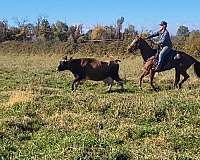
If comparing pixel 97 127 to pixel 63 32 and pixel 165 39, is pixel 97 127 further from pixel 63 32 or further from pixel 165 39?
pixel 63 32

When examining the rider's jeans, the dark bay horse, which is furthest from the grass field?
the dark bay horse

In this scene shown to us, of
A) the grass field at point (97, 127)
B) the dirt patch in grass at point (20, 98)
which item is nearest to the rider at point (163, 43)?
the grass field at point (97, 127)

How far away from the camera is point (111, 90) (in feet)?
62.4

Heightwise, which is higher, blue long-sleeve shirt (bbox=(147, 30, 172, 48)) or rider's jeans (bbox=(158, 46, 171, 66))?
blue long-sleeve shirt (bbox=(147, 30, 172, 48))

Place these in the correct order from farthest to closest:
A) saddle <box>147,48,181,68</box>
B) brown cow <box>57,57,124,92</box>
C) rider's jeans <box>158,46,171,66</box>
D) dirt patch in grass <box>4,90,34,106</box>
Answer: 1. brown cow <box>57,57,124,92</box>
2. saddle <box>147,48,181,68</box>
3. rider's jeans <box>158,46,171,66</box>
4. dirt patch in grass <box>4,90,34,106</box>

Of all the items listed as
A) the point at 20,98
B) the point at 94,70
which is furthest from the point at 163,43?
the point at 20,98

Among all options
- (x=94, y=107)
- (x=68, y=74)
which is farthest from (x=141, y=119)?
(x=68, y=74)

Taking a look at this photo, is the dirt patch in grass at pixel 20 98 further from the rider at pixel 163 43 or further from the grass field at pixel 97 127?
the rider at pixel 163 43

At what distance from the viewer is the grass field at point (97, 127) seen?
9805 mm

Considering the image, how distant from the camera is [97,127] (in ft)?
39.1

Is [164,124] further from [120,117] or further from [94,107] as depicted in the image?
[94,107]

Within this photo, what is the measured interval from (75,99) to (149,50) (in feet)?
18.2

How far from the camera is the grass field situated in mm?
9805

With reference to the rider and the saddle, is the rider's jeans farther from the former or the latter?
the saddle
